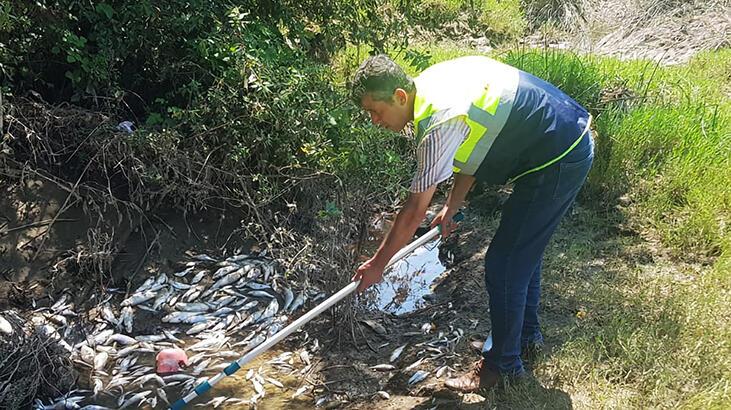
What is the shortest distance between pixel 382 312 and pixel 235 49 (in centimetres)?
216

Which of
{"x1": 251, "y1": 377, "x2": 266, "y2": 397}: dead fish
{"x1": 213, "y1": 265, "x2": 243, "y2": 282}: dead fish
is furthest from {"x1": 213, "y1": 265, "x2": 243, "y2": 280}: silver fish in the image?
{"x1": 251, "y1": 377, "x2": 266, "y2": 397}: dead fish

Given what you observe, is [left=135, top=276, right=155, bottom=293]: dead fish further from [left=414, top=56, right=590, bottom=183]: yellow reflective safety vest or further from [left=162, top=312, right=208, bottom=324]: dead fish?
[left=414, top=56, right=590, bottom=183]: yellow reflective safety vest

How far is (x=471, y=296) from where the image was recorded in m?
4.58

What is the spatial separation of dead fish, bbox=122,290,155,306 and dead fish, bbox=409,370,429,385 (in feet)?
6.40

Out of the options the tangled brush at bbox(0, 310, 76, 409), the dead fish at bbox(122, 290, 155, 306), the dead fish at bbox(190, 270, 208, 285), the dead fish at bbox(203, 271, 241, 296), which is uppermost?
the tangled brush at bbox(0, 310, 76, 409)

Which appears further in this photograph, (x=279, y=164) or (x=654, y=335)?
(x=279, y=164)

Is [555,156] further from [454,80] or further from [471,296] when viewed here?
[471,296]

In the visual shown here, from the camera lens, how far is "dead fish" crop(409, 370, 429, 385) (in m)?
3.85

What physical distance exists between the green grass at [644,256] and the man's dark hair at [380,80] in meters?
1.66

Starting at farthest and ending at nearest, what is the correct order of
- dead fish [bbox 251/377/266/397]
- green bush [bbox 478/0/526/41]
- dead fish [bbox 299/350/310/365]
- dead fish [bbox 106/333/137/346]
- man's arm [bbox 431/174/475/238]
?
green bush [bbox 478/0/526/41] < dead fish [bbox 106/333/137/346] < dead fish [bbox 299/350/310/365] < dead fish [bbox 251/377/266/397] < man's arm [bbox 431/174/475/238]

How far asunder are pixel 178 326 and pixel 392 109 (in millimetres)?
2454

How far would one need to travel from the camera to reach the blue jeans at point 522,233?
3090 millimetres

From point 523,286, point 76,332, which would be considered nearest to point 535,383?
point 523,286

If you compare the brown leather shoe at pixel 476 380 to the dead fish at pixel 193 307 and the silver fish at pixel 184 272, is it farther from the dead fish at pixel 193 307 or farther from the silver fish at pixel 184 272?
the silver fish at pixel 184 272
